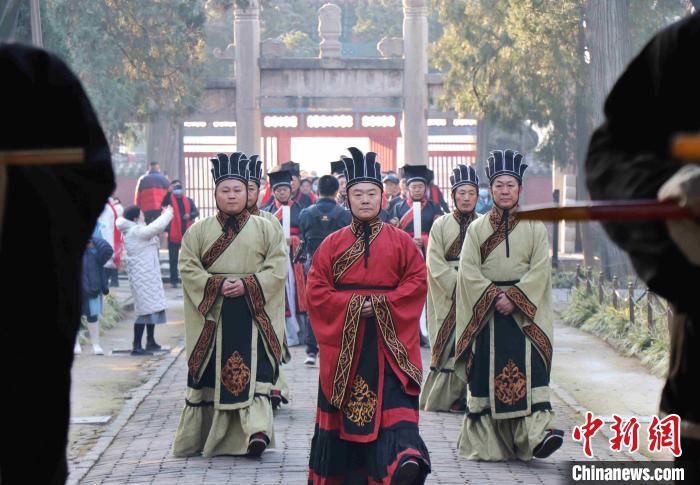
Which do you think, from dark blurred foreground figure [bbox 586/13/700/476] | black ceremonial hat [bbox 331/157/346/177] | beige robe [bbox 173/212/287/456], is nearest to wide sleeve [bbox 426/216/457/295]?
beige robe [bbox 173/212/287/456]

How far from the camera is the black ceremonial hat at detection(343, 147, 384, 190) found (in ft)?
31.2

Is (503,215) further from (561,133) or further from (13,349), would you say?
(561,133)

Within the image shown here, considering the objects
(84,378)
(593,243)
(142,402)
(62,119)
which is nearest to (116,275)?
(593,243)

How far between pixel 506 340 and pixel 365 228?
189 centimetres

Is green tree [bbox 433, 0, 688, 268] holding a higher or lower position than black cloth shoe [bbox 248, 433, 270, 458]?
higher

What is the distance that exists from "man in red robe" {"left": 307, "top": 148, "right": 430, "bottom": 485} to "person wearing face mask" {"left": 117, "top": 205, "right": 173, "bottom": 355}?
771 centimetres

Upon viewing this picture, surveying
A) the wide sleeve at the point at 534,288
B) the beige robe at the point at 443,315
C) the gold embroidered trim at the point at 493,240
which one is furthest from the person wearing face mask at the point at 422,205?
the wide sleeve at the point at 534,288

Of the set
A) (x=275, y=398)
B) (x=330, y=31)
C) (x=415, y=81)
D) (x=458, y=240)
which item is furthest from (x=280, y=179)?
(x=330, y=31)

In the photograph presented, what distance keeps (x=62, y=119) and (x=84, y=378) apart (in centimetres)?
1093

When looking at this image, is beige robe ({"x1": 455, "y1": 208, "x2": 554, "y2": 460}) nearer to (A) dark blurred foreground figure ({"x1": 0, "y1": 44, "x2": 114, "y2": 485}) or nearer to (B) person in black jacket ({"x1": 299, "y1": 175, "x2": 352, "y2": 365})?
(B) person in black jacket ({"x1": 299, "y1": 175, "x2": 352, "y2": 365})

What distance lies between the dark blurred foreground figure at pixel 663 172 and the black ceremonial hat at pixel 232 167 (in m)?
6.77

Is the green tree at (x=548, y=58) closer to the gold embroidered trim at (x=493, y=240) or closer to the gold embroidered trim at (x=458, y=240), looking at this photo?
the gold embroidered trim at (x=458, y=240)

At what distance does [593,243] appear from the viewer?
24.8 meters

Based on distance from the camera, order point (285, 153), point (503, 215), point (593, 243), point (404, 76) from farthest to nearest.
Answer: point (285, 153) < point (404, 76) < point (593, 243) < point (503, 215)
